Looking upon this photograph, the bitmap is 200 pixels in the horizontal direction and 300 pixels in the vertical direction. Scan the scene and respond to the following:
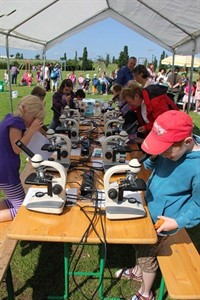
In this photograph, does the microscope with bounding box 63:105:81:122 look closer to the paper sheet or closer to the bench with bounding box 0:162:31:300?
the paper sheet

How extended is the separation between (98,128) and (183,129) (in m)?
2.59

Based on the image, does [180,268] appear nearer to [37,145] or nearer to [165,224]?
[165,224]

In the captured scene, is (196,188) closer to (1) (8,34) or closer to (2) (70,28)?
(1) (8,34)

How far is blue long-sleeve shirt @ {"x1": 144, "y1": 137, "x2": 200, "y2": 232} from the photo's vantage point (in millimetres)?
1530

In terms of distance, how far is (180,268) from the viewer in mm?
1745

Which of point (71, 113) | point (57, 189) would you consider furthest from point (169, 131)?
point (71, 113)

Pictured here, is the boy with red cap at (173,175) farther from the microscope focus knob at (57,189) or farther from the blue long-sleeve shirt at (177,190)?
the microscope focus knob at (57,189)

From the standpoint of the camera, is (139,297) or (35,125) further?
(35,125)

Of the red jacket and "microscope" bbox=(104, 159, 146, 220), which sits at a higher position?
the red jacket

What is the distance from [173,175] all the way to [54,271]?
1.54 meters

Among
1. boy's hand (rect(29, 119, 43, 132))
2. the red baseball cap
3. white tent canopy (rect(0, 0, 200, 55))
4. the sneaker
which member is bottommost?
the sneaker

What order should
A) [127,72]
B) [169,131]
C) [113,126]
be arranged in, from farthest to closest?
[127,72] → [113,126] → [169,131]

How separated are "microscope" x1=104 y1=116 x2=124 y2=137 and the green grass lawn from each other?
1.23 m

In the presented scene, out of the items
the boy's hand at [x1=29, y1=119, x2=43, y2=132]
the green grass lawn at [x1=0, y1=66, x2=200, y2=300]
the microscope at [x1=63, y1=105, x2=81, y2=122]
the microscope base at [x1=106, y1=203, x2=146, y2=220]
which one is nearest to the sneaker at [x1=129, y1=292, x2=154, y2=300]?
the green grass lawn at [x1=0, y1=66, x2=200, y2=300]
